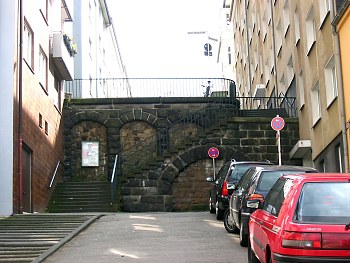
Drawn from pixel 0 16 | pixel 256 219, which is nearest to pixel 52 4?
pixel 0 16

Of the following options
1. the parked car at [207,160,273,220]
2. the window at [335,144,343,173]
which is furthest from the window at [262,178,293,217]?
the window at [335,144,343,173]

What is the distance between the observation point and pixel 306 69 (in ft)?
77.8

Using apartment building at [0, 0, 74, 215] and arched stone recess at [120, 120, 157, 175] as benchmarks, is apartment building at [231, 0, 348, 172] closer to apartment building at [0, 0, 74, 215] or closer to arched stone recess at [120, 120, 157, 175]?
arched stone recess at [120, 120, 157, 175]

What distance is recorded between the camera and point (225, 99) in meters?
30.2

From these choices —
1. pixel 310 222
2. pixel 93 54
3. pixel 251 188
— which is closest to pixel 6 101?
pixel 251 188

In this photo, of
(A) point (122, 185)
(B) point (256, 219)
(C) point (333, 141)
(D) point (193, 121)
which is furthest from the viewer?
(D) point (193, 121)

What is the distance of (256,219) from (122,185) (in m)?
17.0

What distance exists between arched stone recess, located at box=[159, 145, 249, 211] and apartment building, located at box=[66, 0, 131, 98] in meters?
7.26

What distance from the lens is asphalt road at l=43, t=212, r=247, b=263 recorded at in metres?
A: 11.5

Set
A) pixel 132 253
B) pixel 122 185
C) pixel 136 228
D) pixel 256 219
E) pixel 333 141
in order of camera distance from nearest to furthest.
→ pixel 256 219 < pixel 132 253 < pixel 136 228 < pixel 333 141 < pixel 122 185

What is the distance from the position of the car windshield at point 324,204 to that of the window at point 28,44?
1725 cm

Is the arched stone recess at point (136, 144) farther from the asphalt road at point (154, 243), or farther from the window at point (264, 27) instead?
the asphalt road at point (154, 243)

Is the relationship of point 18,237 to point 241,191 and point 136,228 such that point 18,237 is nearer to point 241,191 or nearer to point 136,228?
point 136,228

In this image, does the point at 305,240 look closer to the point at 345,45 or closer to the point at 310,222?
the point at 310,222
